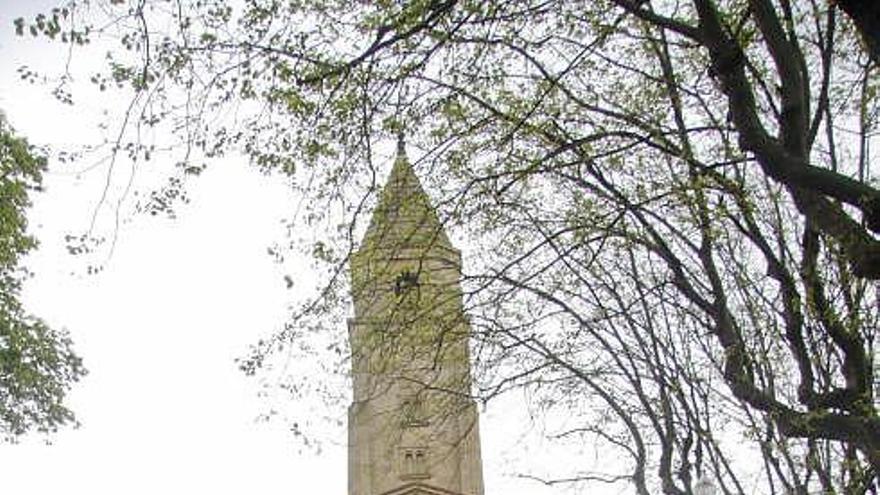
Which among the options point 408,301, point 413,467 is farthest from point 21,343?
point 413,467

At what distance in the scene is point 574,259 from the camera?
14.2 metres

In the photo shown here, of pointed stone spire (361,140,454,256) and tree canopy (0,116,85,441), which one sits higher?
tree canopy (0,116,85,441)

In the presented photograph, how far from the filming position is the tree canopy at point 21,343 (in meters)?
18.2

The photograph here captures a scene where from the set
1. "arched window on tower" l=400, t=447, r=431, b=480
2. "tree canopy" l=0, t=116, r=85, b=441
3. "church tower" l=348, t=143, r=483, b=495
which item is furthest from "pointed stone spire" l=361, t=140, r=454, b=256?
"arched window on tower" l=400, t=447, r=431, b=480

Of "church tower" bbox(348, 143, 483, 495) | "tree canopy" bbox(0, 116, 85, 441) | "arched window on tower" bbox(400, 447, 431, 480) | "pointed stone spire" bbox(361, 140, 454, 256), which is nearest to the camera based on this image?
"pointed stone spire" bbox(361, 140, 454, 256)

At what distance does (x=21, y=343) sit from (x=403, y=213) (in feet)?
37.4

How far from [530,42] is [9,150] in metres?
11.4

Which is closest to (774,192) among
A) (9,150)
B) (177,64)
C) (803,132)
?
(803,132)

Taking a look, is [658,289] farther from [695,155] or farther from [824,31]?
[824,31]

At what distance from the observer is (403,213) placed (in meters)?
11.2

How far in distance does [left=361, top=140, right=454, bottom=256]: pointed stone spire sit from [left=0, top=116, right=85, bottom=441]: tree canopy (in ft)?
29.0

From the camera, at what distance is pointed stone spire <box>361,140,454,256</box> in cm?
1073

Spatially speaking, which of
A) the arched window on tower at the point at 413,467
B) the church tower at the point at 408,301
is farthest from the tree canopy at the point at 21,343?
the arched window on tower at the point at 413,467

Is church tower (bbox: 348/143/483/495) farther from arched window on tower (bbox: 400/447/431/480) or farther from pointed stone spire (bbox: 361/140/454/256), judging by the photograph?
arched window on tower (bbox: 400/447/431/480)
